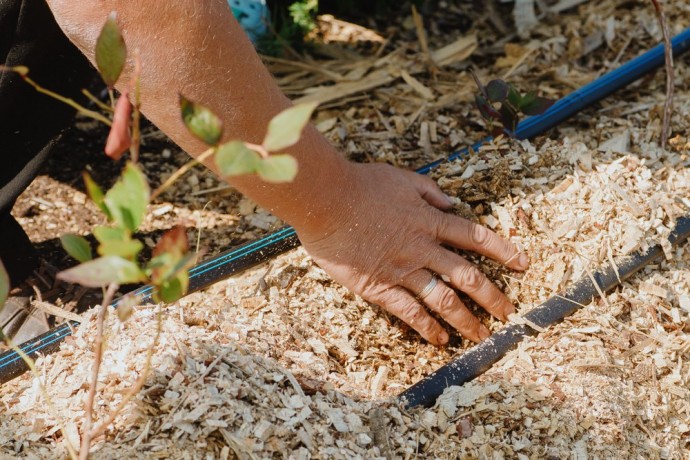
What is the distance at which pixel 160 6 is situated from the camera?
3.64 feet

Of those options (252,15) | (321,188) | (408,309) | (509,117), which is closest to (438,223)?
(408,309)

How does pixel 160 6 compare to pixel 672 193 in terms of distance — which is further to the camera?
pixel 672 193

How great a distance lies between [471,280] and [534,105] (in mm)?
528

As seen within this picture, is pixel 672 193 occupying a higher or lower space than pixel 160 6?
lower

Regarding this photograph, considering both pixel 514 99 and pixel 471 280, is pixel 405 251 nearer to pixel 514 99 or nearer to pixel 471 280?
pixel 471 280

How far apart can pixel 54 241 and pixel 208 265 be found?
26.2 inches

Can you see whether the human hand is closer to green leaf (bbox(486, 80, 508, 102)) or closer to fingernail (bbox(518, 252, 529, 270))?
fingernail (bbox(518, 252, 529, 270))

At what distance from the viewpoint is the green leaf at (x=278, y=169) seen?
64 cm

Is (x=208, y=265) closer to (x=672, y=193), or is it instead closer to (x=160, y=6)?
(x=160, y=6)

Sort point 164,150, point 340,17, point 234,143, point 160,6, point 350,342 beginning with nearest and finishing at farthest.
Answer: point 234,143 < point 160,6 < point 350,342 < point 164,150 < point 340,17

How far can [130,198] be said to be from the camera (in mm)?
684

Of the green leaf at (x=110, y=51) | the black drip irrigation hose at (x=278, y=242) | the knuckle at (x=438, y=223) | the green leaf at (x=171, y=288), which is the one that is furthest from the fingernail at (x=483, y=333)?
the green leaf at (x=110, y=51)

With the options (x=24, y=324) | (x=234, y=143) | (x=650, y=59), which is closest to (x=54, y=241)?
(x=24, y=324)

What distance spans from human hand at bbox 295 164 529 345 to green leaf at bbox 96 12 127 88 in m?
0.74
